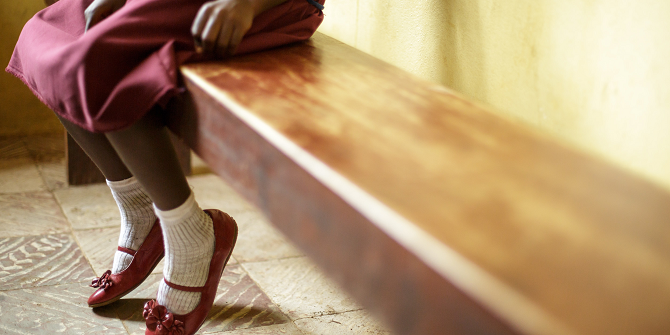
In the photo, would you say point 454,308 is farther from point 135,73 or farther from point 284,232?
point 135,73

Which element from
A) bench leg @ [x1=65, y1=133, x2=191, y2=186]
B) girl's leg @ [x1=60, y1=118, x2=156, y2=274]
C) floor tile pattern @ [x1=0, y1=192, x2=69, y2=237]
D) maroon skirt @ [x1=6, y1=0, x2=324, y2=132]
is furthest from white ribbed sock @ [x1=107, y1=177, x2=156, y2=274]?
bench leg @ [x1=65, y1=133, x2=191, y2=186]

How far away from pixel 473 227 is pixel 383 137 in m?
0.23

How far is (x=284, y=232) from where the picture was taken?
0.67 metres

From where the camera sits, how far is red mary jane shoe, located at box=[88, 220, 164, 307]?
4.65 ft

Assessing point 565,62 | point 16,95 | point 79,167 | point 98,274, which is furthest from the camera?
point 16,95

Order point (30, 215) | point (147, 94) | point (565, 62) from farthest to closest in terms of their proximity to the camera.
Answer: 1. point (30, 215)
2. point (565, 62)
3. point (147, 94)

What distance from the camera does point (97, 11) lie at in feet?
3.89

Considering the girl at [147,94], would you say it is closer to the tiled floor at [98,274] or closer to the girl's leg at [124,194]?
the girl's leg at [124,194]

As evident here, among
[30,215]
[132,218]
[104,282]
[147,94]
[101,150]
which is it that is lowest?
[30,215]

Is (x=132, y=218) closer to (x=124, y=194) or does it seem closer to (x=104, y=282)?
(x=124, y=194)

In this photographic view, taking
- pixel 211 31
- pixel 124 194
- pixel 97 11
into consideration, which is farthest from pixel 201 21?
pixel 124 194

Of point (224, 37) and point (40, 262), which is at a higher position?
point (224, 37)

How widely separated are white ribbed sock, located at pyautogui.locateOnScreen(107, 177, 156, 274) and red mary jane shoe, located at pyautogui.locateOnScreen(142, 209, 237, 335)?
0.73 ft

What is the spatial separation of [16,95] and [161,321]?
194 cm
